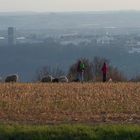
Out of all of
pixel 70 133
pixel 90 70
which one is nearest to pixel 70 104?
pixel 70 133

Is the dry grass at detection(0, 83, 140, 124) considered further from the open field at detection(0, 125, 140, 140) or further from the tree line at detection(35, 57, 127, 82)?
the tree line at detection(35, 57, 127, 82)

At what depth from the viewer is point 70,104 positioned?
2341 cm

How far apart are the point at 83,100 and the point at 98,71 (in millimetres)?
52663

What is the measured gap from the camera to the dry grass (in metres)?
19.7

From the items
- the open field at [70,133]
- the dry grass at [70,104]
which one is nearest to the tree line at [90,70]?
the dry grass at [70,104]

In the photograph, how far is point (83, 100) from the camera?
81.0 feet

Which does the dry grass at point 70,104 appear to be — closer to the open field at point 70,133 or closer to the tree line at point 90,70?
the open field at point 70,133

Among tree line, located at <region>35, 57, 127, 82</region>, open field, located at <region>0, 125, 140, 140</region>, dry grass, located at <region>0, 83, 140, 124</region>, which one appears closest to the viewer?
open field, located at <region>0, 125, 140, 140</region>

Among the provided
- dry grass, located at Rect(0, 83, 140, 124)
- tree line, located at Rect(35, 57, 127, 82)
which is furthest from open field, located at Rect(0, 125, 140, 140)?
tree line, located at Rect(35, 57, 127, 82)

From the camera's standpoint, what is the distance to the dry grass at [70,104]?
19656 millimetres

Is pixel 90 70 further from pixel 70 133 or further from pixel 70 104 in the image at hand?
pixel 70 133

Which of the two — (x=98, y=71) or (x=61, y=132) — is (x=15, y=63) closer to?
(x=98, y=71)

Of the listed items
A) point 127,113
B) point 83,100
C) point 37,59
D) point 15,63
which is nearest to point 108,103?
point 83,100

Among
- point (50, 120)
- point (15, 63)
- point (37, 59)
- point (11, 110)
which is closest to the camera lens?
point (50, 120)
